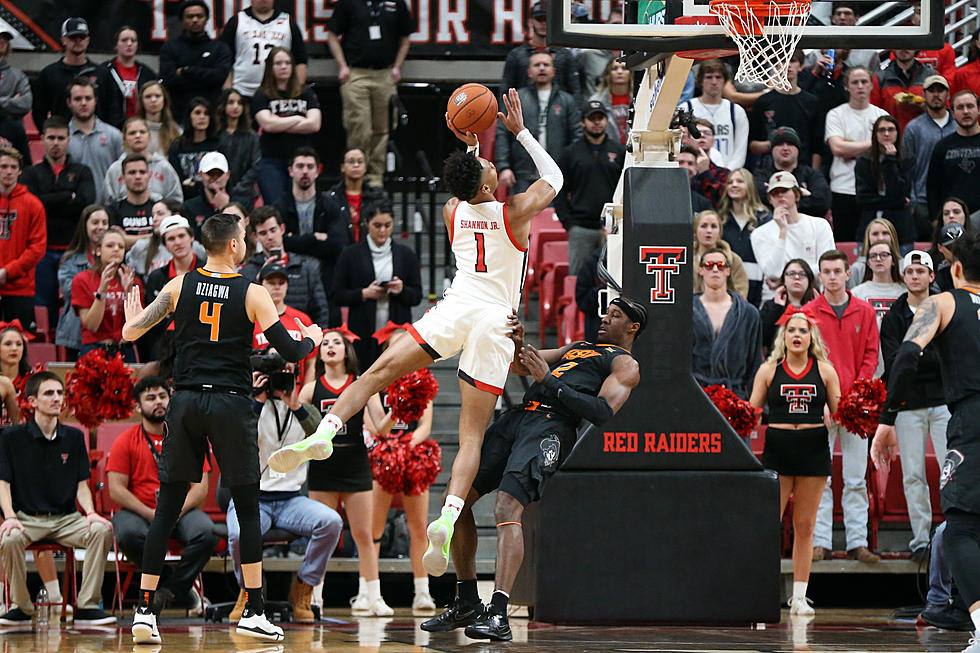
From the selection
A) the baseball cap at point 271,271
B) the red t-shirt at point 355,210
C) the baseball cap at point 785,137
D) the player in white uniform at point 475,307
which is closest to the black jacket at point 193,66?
the red t-shirt at point 355,210

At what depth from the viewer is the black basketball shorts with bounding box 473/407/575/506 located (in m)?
7.98

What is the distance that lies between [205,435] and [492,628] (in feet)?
6.47

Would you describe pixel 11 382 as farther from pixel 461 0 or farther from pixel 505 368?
pixel 461 0

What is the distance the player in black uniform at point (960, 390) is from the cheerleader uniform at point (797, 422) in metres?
2.58

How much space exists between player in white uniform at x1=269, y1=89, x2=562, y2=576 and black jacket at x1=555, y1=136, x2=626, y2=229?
5005 millimetres

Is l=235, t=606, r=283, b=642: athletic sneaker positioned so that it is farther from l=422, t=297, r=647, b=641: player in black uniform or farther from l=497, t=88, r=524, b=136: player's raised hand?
l=497, t=88, r=524, b=136: player's raised hand

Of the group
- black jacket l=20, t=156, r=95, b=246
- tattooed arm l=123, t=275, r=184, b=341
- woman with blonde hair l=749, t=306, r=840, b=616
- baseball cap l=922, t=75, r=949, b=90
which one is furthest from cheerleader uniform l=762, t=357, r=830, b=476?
black jacket l=20, t=156, r=95, b=246

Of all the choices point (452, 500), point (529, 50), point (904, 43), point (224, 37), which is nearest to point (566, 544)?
point (452, 500)

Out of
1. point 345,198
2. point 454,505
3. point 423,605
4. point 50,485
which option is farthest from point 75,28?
point 454,505

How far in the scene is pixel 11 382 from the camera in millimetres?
10820

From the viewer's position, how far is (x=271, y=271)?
37.3 feet

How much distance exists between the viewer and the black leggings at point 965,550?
288 inches

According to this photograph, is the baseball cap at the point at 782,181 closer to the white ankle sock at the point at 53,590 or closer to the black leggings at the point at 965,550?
the black leggings at the point at 965,550

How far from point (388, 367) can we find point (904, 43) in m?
3.89
